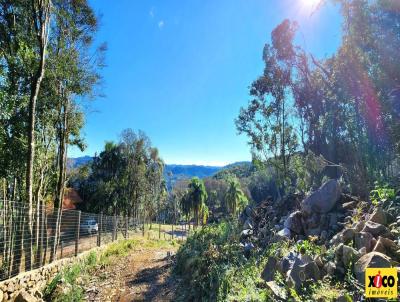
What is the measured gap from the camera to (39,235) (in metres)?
8.06

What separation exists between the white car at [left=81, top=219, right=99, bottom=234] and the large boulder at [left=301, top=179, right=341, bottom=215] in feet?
27.0

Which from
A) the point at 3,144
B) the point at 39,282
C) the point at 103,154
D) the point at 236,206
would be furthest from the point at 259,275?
the point at 236,206

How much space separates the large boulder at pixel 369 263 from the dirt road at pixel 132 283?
16.3 feet

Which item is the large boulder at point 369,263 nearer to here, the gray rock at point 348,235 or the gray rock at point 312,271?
the gray rock at point 312,271

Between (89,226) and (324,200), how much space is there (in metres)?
9.20

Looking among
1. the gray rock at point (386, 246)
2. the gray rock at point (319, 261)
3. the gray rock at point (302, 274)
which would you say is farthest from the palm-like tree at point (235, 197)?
the gray rock at point (386, 246)

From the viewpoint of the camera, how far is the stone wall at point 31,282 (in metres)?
5.67

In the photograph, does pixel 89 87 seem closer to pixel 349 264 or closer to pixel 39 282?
pixel 39 282

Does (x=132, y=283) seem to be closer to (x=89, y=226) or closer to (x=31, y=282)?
(x=31, y=282)

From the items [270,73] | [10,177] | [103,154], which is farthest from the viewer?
[103,154]

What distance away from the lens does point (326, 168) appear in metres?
11.6

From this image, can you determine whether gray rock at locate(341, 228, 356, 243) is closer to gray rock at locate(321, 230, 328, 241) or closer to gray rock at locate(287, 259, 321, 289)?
gray rock at locate(287, 259, 321, 289)

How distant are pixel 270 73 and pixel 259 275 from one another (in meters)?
12.5

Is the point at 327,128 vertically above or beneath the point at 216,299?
above
